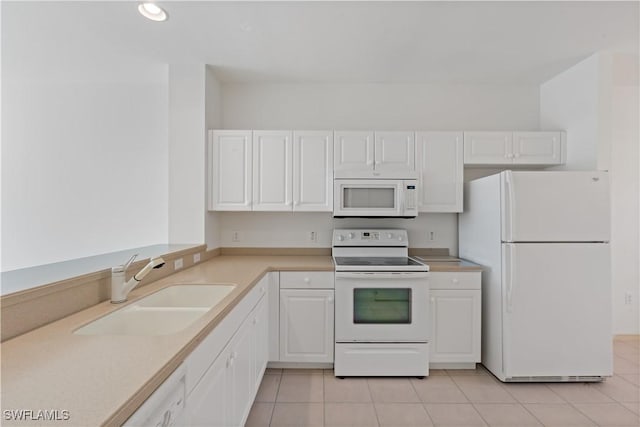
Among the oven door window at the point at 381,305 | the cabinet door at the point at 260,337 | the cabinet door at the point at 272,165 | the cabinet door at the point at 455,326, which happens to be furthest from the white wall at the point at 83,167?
the cabinet door at the point at 455,326

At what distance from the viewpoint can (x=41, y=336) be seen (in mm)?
1069

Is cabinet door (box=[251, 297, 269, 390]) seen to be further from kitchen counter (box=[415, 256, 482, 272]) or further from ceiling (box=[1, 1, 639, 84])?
ceiling (box=[1, 1, 639, 84])

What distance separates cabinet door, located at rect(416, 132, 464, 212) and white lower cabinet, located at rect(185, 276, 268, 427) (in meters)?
1.73

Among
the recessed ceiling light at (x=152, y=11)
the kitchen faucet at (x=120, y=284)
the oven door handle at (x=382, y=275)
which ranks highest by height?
the recessed ceiling light at (x=152, y=11)

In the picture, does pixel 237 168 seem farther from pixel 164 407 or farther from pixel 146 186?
pixel 164 407

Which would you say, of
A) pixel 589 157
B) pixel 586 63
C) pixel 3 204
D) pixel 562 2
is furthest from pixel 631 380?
pixel 3 204

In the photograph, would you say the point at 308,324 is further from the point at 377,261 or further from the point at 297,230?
the point at 297,230

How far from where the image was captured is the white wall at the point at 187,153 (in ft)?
9.10

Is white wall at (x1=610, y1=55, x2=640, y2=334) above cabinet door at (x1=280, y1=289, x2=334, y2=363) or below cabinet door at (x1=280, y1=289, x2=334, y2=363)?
above

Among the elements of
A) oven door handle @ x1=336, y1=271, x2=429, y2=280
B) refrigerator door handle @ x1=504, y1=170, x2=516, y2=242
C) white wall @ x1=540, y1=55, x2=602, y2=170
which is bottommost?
oven door handle @ x1=336, y1=271, x2=429, y2=280

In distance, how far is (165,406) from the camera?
0.86m

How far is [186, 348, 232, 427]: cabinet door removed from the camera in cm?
108

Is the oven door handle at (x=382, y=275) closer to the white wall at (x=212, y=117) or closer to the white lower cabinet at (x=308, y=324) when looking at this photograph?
the white lower cabinet at (x=308, y=324)

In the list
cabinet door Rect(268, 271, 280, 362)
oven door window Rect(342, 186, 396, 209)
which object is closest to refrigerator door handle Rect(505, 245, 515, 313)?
oven door window Rect(342, 186, 396, 209)
